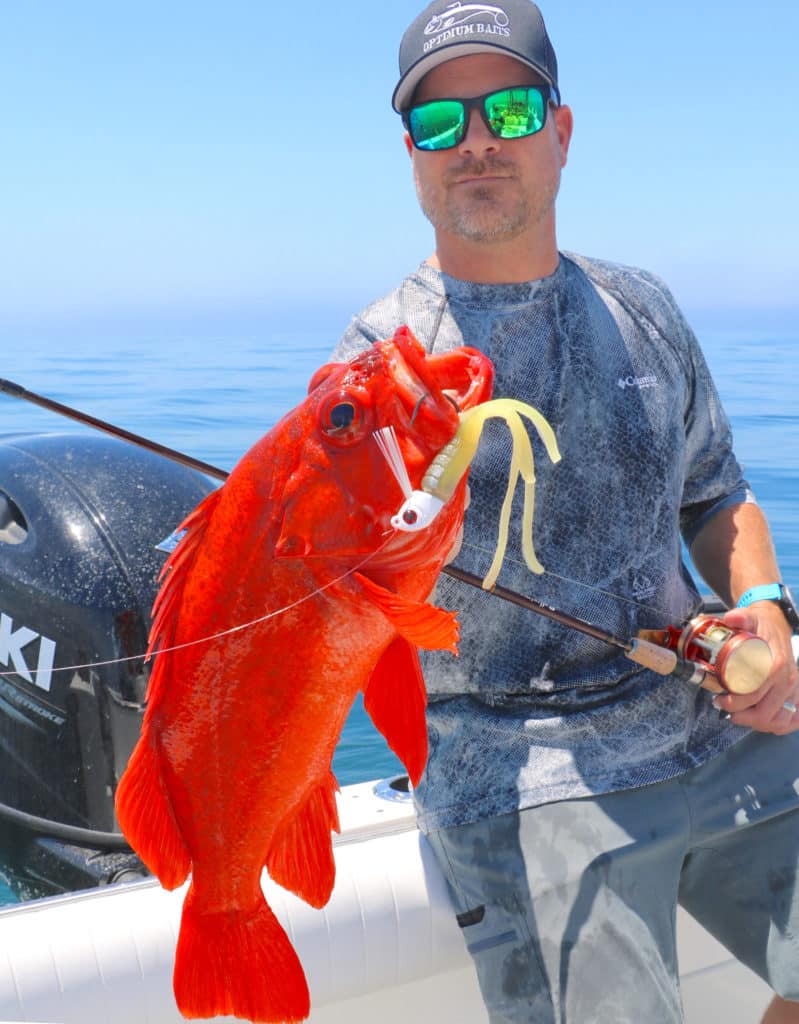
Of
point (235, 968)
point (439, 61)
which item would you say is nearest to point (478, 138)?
point (439, 61)

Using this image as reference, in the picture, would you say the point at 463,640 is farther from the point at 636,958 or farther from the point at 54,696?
the point at 54,696

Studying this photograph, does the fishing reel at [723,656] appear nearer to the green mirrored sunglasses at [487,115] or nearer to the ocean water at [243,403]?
the green mirrored sunglasses at [487,115]

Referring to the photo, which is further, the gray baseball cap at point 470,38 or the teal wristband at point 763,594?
the teal wristband at point 763,594

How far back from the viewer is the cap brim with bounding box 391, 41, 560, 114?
235 centimetres

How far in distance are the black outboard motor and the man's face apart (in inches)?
47.4

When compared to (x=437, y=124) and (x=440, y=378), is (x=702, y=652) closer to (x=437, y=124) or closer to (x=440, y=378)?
(x=440, y=378)

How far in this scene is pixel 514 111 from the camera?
7.90 feet

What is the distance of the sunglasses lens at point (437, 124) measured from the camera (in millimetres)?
2404

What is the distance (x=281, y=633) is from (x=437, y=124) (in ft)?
4.59

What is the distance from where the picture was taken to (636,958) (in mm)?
2113

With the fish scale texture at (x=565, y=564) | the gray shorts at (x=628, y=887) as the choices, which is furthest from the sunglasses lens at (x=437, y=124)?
the gray shorts at (x=628, y=887)

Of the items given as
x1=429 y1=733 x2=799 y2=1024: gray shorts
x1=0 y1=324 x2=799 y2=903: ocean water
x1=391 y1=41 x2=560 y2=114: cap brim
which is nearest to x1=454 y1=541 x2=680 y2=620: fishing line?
x1=429 y1=733 x2=799 y2=1024: gray shorts

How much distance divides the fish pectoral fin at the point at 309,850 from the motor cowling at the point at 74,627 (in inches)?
49.9

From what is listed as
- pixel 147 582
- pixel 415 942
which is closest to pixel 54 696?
pixel 147 582
